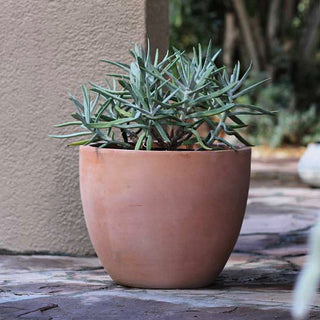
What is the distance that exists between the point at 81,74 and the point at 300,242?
1.40 metres

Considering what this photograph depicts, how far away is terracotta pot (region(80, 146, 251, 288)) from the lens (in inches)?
79.7

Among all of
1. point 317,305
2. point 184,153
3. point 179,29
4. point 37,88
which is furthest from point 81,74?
point 179,29

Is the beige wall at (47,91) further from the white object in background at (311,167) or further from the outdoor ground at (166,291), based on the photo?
the white object in background at (311,167)

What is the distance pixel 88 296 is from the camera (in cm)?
202

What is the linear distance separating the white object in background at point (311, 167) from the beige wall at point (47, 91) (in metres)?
2.79

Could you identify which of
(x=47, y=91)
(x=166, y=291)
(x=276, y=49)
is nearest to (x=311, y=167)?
(x=47, y=91)

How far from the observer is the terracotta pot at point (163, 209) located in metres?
2.02

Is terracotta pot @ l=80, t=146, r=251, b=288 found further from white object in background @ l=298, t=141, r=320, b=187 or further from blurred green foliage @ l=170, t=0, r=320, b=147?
blurred green foliage @ l=170, t=0, r=320, b=147

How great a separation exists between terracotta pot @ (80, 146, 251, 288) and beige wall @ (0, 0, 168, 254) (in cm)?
55

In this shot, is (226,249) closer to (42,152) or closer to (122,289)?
(122,289)

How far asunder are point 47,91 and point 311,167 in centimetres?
303

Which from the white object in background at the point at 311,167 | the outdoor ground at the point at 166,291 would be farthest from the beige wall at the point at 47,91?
the white object in background at the point at 311,167

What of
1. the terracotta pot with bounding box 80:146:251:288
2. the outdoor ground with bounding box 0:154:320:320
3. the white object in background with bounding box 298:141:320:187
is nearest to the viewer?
the outdoor ground with bounding box 0:154:320:320

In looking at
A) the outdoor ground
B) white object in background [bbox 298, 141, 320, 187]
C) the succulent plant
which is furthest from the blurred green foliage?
the succulent plant
